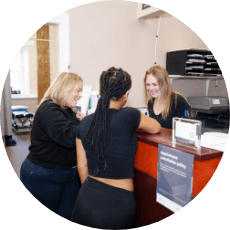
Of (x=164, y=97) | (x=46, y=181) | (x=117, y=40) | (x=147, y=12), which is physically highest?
(x=147, y=12)

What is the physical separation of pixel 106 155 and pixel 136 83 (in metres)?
2.32

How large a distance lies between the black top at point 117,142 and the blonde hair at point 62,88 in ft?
1.23

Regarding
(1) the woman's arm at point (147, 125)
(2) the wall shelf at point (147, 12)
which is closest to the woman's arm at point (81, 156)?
(1) the woman's arm at point (147, 125)

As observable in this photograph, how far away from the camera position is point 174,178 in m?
1.08

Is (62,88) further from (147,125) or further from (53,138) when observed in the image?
(147,125)

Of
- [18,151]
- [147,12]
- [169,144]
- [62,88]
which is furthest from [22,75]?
[169,144]

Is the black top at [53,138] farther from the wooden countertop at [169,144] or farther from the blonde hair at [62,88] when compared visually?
the wooden countertop at [169,144]

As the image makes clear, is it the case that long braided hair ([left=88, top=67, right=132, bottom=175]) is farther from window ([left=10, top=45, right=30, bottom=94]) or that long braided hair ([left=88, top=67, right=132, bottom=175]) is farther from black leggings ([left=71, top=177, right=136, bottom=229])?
window ([left=10, top=45, right=30, bottom=94])

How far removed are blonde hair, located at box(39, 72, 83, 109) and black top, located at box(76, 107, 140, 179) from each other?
0.37 m

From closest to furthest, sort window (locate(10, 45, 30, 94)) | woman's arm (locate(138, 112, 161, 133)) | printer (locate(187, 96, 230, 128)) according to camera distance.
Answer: woman's arm (locate(138, 112, 161, 133)), printer (locate(187, 96, 230, 128)), window (locate(10, 45, 30, 94))

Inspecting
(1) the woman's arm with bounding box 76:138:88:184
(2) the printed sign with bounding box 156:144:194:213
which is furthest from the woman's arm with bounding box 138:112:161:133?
(1) the woman's arm with bounding box 76:138:88:184

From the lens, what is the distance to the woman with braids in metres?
1.03

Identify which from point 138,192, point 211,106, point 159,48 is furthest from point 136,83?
point 138,192

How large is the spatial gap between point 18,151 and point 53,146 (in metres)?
2.76
